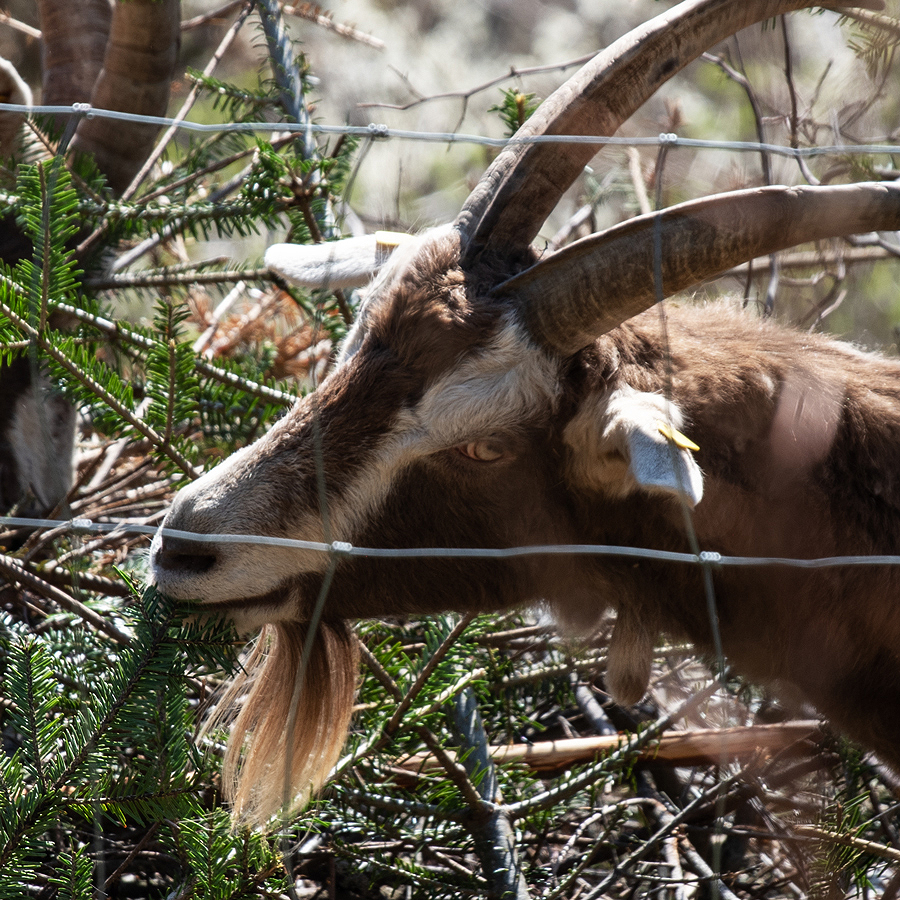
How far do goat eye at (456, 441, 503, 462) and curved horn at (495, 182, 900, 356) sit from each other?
358 millimetres

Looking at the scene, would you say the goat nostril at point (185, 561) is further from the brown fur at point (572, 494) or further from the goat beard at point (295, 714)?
the goat beard at point (295, 714)

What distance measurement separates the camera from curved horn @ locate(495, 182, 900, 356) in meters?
2.24

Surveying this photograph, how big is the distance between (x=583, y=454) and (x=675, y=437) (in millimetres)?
414

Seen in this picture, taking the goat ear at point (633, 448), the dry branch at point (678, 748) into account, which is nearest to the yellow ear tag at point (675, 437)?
the goat ear at point (633, 448)

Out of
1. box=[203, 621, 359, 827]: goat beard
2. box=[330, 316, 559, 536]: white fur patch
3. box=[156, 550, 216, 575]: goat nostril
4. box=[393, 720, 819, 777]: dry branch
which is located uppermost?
box=[330, 316, 559, 536]: white fur patch

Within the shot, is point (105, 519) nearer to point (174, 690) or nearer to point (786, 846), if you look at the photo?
point (174, 690)

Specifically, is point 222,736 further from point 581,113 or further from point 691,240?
point 581,113

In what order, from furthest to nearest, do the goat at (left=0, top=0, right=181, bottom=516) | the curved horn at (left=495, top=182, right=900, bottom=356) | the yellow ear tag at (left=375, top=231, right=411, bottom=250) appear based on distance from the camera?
the goat at (left=0, top=0, right=181, bottom=516), the yellow ear tag at (left=375, top=231, right=411, bottom=250), the curved horn at (left=495, top=182, right=900, bottom=356)

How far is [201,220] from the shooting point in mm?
3656

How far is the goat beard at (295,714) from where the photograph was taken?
270 centimetres

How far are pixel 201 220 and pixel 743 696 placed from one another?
2910mm

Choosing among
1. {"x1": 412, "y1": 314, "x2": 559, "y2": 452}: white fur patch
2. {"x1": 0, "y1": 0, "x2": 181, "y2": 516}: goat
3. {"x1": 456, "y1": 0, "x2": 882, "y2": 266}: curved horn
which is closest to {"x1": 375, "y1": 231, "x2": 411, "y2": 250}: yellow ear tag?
{"x1": 456, "y1": 0, "x2": 882, "y2": 266}: curved horn

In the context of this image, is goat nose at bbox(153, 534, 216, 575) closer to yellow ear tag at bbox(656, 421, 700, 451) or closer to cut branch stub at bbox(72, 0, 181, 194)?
yellow ear tag at bbox(656, 421, 700, 451)

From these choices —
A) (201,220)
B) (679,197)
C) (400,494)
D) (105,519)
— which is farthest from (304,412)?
(679,197)
